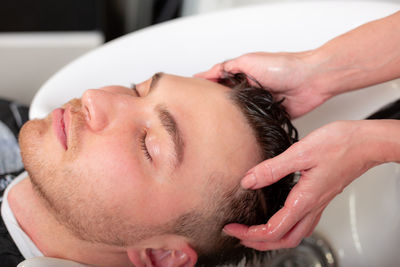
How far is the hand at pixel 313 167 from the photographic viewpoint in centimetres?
90

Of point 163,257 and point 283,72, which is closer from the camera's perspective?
point 163,257

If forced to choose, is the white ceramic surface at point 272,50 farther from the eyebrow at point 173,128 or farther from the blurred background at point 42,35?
the blurred background at point 42,35

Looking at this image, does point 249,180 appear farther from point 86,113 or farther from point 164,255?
point 86,113

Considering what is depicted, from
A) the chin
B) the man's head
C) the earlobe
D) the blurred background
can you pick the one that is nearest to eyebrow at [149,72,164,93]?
the man's head

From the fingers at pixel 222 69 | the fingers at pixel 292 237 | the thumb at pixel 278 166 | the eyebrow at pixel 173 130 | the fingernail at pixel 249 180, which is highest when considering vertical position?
the fingers at pixel 222 69

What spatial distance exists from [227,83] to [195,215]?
15.6 inches

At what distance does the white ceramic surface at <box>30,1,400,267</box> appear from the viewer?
1289 millimetres

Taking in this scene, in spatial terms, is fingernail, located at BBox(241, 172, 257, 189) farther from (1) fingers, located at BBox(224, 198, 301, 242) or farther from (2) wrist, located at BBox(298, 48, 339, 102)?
(2) wrist, located at BBox(298, 48, 339, 102)

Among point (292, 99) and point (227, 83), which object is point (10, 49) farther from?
point (292, 99)

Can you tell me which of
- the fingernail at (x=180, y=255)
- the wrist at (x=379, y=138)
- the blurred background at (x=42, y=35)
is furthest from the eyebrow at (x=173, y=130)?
the blurred background at (x=42, y=35)

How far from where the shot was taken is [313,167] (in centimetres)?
91

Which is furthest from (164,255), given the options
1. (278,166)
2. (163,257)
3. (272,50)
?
(272,50)

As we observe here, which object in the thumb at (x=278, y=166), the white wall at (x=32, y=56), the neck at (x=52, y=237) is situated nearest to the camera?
the thumb at (x=278, y=166)

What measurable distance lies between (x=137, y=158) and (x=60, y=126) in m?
0.21
